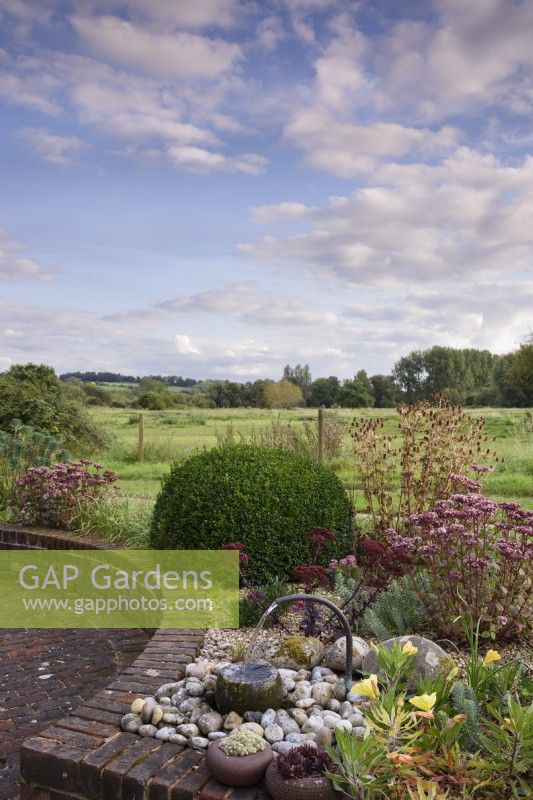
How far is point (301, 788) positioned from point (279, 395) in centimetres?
3205

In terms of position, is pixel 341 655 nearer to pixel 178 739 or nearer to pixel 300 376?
pixel 178 739

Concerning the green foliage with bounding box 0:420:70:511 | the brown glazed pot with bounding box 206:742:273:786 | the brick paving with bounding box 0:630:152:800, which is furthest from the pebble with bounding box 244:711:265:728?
the green foliage with bounding box 0:420:70:511

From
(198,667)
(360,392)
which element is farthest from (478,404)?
(198,667)

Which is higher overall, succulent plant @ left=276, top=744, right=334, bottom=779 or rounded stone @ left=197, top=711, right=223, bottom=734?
succulent plant @ left=276, top=744, right=334, bottom=779

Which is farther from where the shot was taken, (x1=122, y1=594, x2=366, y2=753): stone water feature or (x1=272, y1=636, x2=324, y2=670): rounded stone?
(x1=272, y1=636, x2=324, y2=670): rounded stone

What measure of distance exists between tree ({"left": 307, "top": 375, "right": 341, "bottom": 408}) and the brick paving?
33496 mm

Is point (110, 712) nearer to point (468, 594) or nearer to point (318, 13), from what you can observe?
point (468, 594)

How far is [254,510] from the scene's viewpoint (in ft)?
17.7

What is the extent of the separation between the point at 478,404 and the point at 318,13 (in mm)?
37204

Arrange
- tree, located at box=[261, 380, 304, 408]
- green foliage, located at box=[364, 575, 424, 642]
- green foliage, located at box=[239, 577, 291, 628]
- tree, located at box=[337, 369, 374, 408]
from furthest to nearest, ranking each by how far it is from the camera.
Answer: tree, located at box=[337, 369, 374, 408] < tree, located at box=[261, 380, 304, 408] < green foliage, located at box=[239, 577, 291, 628] < green foliage, located at box=[364, 575, 424, 642]

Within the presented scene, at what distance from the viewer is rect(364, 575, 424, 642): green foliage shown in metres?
3.83

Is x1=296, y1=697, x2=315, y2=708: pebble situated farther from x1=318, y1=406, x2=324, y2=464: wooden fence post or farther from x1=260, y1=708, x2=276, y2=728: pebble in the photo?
x1=318, y1=406, x2=324, y2=464: wooden fence post

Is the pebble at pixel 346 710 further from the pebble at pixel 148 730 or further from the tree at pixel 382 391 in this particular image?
the tree at pixel 382 391

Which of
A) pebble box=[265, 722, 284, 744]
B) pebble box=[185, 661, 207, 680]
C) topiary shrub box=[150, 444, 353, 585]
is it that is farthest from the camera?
topiary shrub box=[150, 444, 353, 585]
